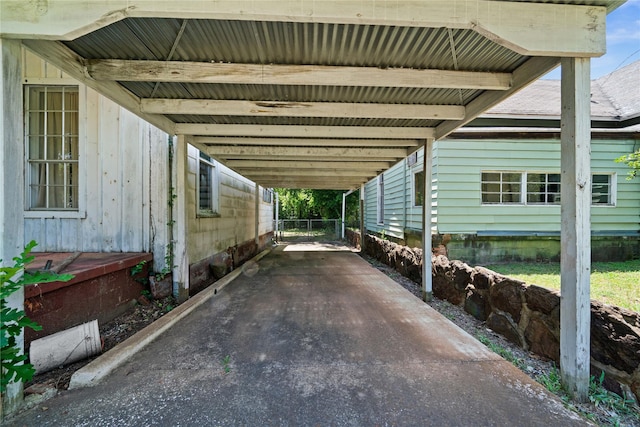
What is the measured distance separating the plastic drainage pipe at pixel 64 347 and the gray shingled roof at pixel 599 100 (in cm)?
907

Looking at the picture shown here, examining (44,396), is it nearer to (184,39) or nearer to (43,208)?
(184,39)

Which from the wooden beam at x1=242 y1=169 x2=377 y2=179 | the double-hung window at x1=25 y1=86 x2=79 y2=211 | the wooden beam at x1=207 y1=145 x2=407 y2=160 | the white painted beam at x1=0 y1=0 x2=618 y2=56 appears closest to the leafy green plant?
the white painted beam at x1=0 y1=0 x2=618 y2=56

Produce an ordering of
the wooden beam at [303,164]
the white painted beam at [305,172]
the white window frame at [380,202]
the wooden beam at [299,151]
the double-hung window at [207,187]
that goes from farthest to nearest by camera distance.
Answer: the white window frame at [380,202]
the white painted beam at [305,172]
the wooden beam at [303,164]
the double-hung window at [207,187]
the wooden beam at [299,151]

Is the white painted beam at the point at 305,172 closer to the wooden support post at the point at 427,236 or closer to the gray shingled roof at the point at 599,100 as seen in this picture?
the wooden support post at the point at 427,236

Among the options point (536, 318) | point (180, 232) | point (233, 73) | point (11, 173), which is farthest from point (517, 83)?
point (180, 232)

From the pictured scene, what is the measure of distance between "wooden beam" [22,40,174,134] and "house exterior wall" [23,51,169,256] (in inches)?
35.7

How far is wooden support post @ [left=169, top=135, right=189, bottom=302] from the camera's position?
14.8ft

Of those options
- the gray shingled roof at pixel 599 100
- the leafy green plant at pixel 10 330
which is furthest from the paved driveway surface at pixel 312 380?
the gray shingled roof at pixel 599 100

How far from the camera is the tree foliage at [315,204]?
2283 centimetres

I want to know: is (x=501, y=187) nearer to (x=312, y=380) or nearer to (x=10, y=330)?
(x=312, y=380)

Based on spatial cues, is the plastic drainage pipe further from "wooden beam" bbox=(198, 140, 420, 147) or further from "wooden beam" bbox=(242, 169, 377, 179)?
"wooden beam" bbox=(242, 169, 377, 179)

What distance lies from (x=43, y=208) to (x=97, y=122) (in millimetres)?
1547

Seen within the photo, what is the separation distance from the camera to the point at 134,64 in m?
2.89

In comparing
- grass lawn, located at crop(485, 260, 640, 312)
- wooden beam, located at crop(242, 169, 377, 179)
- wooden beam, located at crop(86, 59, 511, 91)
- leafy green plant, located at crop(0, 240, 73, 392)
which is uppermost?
wooden beam, located at crop(86, 59, 511, 91)
